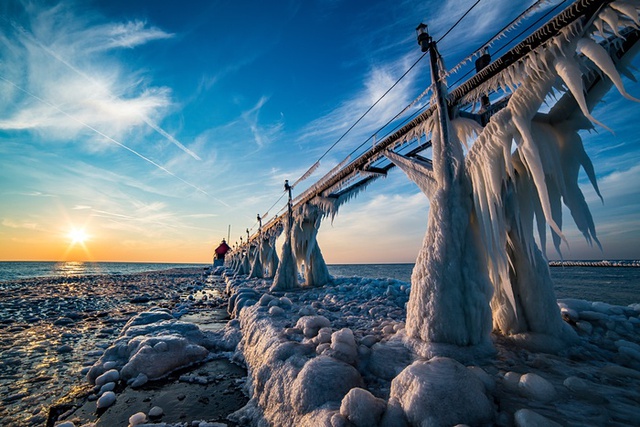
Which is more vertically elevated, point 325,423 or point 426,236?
point 426,236

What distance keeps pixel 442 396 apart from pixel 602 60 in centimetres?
372

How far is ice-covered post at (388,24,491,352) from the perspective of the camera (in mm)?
4047

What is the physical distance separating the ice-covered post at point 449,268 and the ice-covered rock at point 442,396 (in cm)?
134

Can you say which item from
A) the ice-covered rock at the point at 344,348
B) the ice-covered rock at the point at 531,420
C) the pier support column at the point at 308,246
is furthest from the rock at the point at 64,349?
the ice-covered rock at the point at 531,420

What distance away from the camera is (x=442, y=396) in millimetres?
2439

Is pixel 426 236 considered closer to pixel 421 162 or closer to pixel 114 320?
pixel 421 162

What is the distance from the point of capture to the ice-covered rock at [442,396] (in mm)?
2314

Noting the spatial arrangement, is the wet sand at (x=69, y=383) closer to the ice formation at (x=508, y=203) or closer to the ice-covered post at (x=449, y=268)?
the ice-covered post at (x=449, y=268)

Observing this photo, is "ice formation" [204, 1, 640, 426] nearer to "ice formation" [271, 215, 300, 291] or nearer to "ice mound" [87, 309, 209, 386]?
"ice mound" [87, 309, 209, 386]

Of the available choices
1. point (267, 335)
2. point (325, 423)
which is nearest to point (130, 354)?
point (267, 335)

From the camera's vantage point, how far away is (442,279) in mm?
4238

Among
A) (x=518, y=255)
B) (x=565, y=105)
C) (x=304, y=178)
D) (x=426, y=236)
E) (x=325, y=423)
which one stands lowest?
(x=325, y=423)

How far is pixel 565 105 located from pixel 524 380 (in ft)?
12.0

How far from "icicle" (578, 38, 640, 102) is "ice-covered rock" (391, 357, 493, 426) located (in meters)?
3.11
